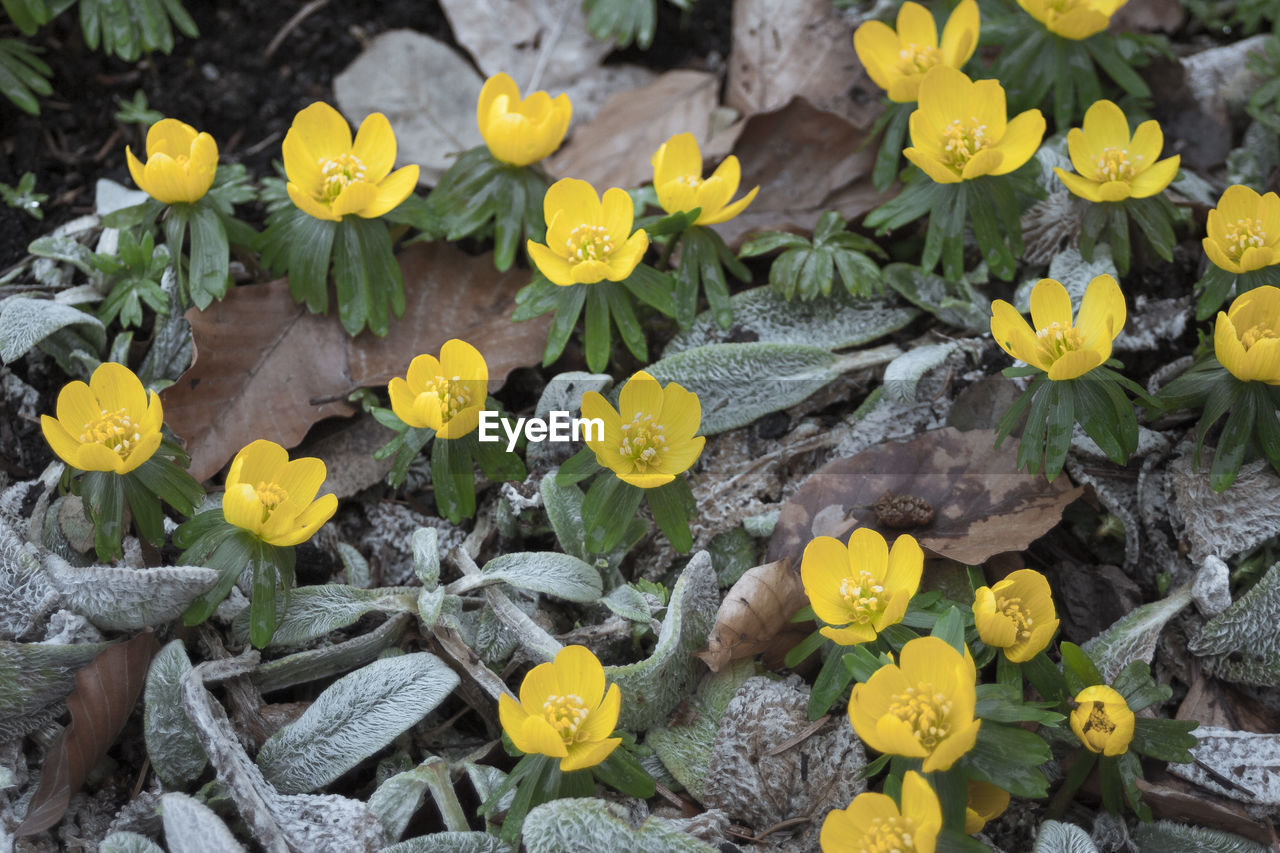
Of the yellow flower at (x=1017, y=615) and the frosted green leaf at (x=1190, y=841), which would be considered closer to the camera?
the yellow flower at (x=1017, y=615)

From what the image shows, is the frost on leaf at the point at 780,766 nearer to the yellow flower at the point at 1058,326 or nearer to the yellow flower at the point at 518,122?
the yellow flower at the point at 1058,326

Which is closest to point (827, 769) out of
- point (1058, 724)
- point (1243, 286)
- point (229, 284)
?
point (1058, 724)

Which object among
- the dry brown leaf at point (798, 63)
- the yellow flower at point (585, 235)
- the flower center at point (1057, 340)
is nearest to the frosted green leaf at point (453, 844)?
the yellow flower at point (585, 235)

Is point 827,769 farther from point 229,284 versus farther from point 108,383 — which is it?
point 229,284

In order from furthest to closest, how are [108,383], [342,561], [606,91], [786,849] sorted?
[606,91]
[342,561]
[108,383]
[786,849]

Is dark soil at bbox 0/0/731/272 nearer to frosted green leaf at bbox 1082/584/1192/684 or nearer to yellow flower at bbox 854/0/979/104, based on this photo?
yellow flower at bbox 854/0/979/104

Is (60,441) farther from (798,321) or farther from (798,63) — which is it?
(798,63)

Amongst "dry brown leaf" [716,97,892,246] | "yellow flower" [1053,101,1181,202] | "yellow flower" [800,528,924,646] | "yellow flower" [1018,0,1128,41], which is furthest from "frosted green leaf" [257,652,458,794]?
"yellow flower" [1018,0,1128,41]

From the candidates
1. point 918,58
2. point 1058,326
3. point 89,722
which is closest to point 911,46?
point 918,58
